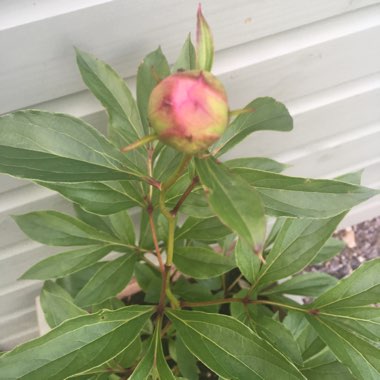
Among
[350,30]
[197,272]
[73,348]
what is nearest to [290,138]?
[350,30]

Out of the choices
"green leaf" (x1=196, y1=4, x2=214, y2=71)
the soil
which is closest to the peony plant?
"green leaf" (x1=196, y1=4, x2=214, y2=71)

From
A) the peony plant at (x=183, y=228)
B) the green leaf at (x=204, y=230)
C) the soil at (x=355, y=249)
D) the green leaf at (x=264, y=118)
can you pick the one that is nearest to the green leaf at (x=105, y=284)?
the peony plant at (x=183, y=228)

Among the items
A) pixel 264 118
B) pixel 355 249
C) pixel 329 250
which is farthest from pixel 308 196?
pixel 355 249

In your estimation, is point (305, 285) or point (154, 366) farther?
point (305, 285)

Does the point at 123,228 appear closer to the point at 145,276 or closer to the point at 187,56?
the point at 145,276

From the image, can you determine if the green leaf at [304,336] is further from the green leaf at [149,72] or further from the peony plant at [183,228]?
the green leaf at [149,72]

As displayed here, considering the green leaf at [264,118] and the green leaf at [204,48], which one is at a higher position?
the green leaf at [204,48]

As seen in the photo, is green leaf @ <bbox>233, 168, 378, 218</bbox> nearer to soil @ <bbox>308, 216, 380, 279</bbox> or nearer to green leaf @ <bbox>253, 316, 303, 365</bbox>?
green leaf @ <bbox>253, 316, 303, 365</bbox>

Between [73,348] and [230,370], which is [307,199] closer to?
[230,370]
